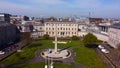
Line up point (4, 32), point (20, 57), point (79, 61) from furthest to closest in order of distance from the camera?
point (4, 32)
point (20, 57)
point (79, 61)

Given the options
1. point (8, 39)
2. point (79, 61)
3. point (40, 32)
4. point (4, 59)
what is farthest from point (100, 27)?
point (4, 59)

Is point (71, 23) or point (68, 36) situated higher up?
point (71, 23)

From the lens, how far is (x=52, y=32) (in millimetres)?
94125

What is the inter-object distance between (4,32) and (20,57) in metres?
23.2

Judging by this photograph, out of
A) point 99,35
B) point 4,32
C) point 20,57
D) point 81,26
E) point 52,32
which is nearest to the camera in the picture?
point 20,57

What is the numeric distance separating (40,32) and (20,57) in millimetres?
51589

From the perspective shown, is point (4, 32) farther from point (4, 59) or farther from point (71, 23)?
point (71, 23)

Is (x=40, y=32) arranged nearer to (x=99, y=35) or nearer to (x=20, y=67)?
(x=99, y=35)

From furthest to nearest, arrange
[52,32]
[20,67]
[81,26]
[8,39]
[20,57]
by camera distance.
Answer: [81,26] → [52,32] → [8,39] → [20,57] → [20,67]

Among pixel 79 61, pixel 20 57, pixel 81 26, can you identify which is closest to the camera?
pixel 79 61

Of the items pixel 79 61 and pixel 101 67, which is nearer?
pixel 101 67

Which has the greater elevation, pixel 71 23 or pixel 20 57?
pixel 71 23

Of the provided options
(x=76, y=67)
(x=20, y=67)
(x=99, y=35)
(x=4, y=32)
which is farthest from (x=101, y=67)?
(x=99, y=35)

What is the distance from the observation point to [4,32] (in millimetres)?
63344
